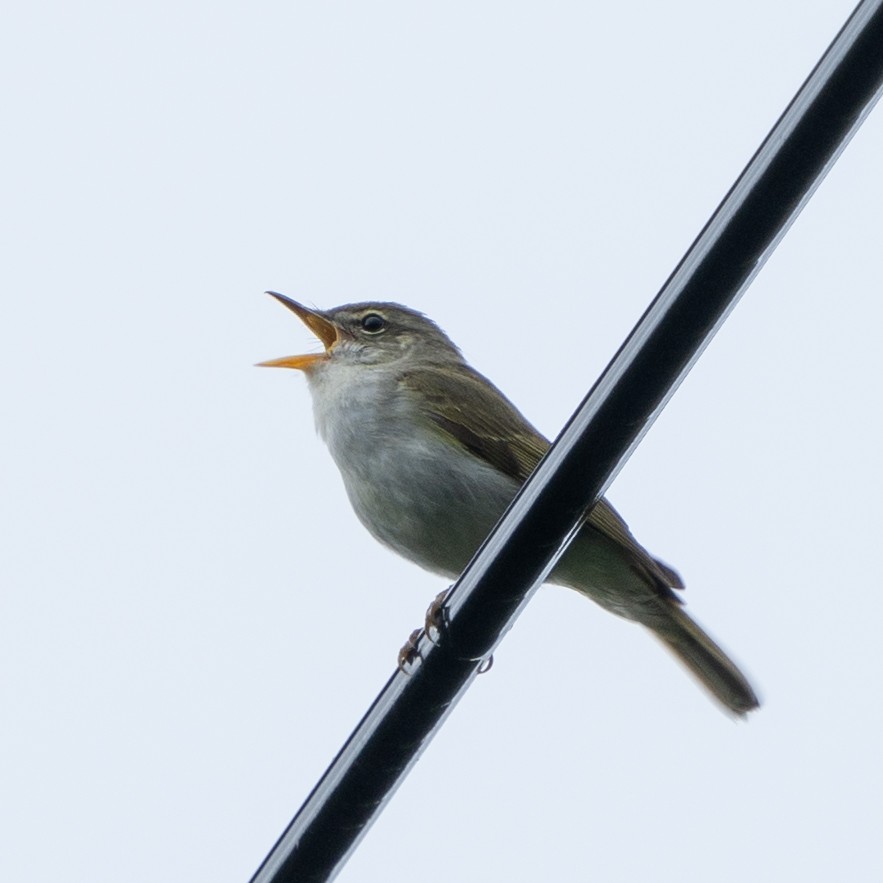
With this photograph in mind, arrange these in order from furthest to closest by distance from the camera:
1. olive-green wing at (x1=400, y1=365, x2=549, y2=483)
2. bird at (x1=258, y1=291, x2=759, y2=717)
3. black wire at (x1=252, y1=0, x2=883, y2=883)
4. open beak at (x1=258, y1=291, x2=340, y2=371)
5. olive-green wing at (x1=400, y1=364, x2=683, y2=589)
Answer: open beak at (x1=258, y1=291, x2=340, y2=371) < olive-green wing at (x1=400, y1=365, x2=549, y2=483) < bird at (x1=258, y1=291, x2=759, y2=717) < olive-green wing at (x1=400, y1=364, x2=683, y2=589) < black wire at (x1=252, y1=0, x2=883, y2=883)

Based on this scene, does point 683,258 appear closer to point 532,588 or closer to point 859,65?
point 859,65

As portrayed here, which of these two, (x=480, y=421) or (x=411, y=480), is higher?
(x=480, y=421)

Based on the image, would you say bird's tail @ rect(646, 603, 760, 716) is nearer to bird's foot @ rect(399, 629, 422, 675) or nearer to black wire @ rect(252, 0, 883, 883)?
bird's foot @ rect(399, 629, 422, 675)

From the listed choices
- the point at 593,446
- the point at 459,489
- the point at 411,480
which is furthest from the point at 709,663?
the point at 593,446

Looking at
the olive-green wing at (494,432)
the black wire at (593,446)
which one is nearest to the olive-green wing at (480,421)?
the olive-green wing at (494,432)

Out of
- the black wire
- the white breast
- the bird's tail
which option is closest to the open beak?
the white breast

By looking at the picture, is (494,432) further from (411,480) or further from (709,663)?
(709,663)
